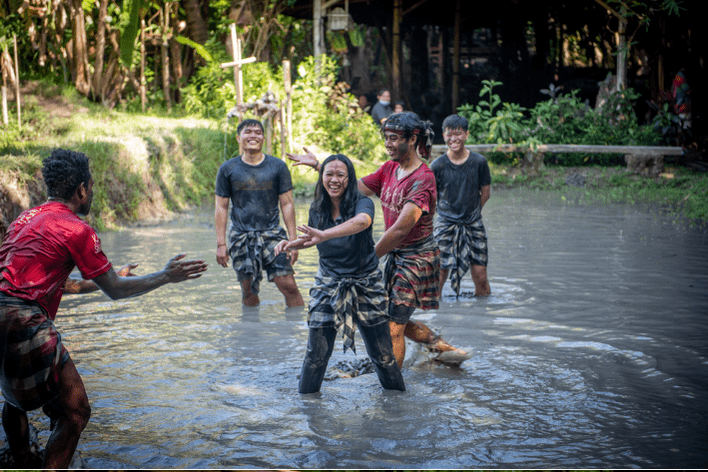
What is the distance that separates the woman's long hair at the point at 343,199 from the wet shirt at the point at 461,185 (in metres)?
2.76

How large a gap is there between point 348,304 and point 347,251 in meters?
0.34

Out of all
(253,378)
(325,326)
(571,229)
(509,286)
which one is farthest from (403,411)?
(571,229)

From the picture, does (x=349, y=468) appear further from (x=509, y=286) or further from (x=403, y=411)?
(x=509, y=286)

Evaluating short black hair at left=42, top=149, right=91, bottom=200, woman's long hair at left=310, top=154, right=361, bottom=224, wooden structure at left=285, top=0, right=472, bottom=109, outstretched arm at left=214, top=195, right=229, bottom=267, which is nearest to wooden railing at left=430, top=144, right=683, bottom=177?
wooden structure at left=285, top=0, right=472, bottom=109

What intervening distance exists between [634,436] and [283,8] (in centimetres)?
1730

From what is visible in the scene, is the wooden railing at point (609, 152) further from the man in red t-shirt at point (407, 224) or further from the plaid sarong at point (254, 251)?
the man in red t-shirt at point (407, 224)

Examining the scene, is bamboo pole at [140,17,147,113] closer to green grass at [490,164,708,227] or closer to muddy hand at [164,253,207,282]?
green grass at [490,164,708,227]

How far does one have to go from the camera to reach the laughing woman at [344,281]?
430cm

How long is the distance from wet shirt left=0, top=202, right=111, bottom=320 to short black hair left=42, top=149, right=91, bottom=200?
0.34ft

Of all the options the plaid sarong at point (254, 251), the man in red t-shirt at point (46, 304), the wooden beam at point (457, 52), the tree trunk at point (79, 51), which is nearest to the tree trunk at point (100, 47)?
the tree trunk at point (79, 51)

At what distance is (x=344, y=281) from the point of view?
171 inches

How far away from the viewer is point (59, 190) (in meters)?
3.52

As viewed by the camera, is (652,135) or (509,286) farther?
(652,135)

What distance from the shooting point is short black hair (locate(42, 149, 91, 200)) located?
11.5 feet
